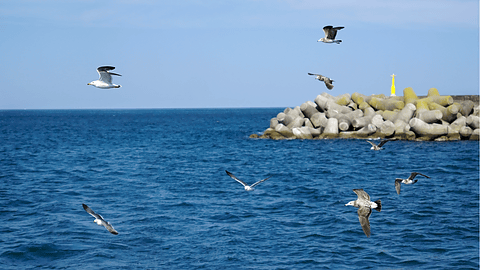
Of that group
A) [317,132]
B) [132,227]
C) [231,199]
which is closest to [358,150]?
[317,132]

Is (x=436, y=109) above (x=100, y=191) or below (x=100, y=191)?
above

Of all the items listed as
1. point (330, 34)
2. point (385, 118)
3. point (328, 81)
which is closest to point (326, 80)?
point (328, 81)

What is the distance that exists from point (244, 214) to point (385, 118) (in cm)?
2154

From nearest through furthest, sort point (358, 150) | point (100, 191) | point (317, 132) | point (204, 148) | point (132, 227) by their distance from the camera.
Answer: point (132, 227) < point (100, 191) < point (358, 150) < point (317, 132) < point (204, 148)

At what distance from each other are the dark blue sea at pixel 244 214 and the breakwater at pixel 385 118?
3.54m

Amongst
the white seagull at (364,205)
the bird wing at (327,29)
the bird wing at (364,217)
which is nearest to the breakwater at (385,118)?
the bird wing at (327,29)

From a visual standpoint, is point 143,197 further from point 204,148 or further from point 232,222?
point 204,148

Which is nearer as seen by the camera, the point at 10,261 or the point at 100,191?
the point at 10,261

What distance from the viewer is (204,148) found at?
38375 mm

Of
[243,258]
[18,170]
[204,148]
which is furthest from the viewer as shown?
[204,148]

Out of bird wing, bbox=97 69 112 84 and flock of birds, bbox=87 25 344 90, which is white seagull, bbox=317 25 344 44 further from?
bird wing, bbox=97 69 112 84

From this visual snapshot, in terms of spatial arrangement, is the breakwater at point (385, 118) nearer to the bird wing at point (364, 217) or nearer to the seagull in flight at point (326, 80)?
the seagull in flight at point (326, 80)

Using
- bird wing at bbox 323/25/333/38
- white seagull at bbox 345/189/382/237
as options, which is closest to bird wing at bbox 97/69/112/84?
bird wing at bbox 323/25/333/38

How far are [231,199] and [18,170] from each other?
15.4 metres
